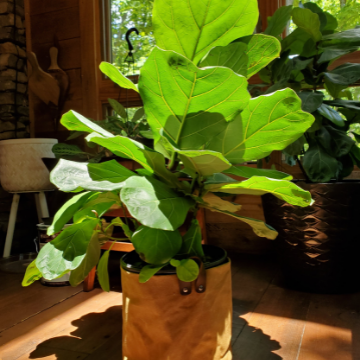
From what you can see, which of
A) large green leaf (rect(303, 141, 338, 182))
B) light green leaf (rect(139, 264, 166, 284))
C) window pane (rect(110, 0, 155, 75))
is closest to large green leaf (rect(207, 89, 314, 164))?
light green leaf (rect(139, 264, 166, 284))

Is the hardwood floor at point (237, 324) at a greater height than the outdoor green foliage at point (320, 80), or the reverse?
the outdoor green foliage at point (320, 80)

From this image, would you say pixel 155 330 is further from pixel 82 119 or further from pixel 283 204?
pixel 283 204

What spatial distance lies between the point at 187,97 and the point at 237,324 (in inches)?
30.3

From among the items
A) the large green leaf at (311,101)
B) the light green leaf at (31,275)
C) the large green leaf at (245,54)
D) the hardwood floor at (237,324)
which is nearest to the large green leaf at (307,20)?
the large green leaf at (311,101)

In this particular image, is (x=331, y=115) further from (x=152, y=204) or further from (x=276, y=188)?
(x=152, y=204)

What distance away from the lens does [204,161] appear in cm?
51

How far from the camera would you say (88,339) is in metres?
0.95

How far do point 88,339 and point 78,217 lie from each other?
1.55ft

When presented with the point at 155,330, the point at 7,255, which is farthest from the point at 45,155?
the point at 155,330

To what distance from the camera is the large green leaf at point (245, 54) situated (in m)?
0.52

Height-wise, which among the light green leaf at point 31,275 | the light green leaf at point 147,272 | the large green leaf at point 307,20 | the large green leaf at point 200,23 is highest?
the large green leaf at point 307,20

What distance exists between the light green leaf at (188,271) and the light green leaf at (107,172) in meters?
0.17

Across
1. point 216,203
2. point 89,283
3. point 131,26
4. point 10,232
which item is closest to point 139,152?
point 216,203

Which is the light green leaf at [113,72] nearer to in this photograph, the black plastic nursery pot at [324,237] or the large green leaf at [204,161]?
the large green leaf at [204,161]
